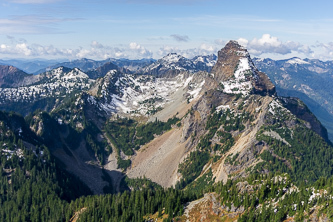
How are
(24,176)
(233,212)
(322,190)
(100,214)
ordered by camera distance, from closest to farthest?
(322,190), (233,212), (100,214), (24,176)

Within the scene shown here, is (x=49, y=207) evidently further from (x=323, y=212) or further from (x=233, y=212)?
(x=323, y=212)

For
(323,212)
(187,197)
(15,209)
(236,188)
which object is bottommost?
(15,209)

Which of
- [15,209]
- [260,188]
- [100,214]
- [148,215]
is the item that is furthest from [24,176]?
[260,188]

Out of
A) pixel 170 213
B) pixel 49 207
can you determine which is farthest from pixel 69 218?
pixel 170 213

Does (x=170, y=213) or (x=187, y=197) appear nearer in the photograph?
(x=170, y=213)

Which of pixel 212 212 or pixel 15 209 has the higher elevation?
pixel 212 212

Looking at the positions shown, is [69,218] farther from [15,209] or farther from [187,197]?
[187,197]

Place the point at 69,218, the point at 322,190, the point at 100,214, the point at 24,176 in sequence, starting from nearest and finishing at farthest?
the point at 322,190, the point at 100,214, the point at 69,218, the point at 24,176

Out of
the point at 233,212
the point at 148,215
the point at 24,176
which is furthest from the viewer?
the point at 24,176

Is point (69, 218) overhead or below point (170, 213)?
below
